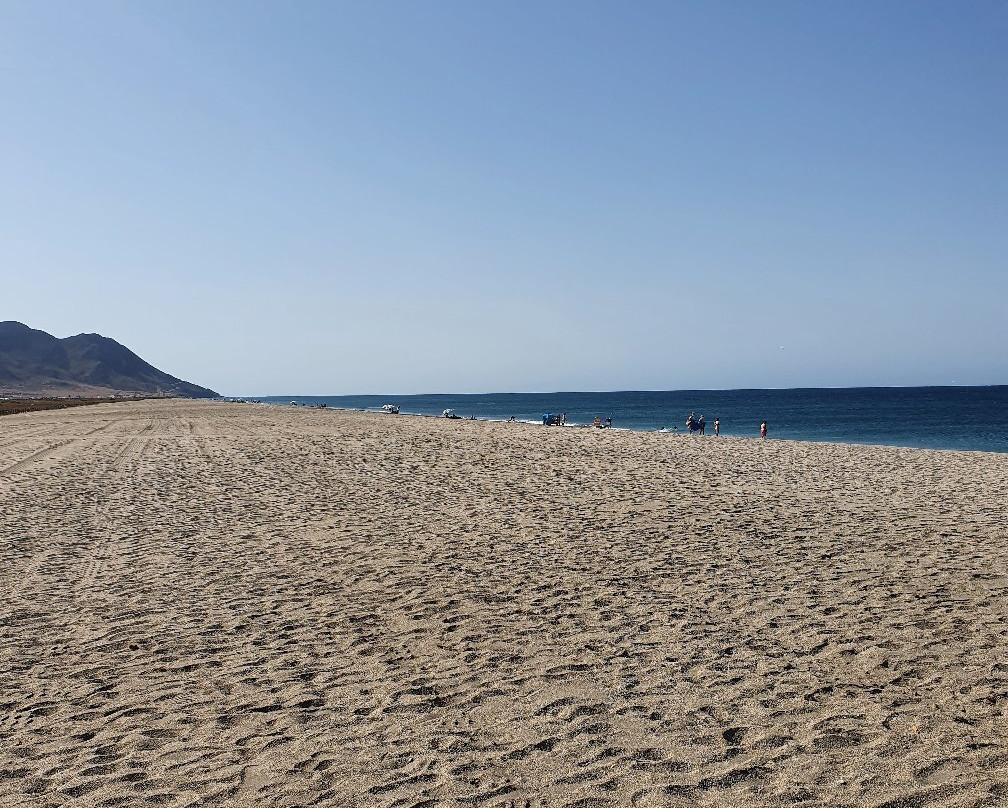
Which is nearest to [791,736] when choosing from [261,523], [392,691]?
[392,691]

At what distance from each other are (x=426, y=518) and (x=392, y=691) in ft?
23.3

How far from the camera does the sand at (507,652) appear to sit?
4355mm

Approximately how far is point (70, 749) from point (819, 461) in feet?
67.4

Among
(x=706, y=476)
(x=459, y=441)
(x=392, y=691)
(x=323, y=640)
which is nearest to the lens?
(x=392, y=691)

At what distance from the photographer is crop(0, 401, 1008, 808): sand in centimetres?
436

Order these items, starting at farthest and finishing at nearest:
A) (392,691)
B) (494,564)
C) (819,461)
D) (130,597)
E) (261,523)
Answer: (819,461) < (261,523) < (494,564) < (130,597) < (392,691)

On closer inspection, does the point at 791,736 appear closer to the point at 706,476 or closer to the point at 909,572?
the point at 909,572

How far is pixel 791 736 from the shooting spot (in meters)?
4.74

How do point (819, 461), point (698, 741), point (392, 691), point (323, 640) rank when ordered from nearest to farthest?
point (698, 741) < point (392, 691) < point (323, 640) < point (819, 461)

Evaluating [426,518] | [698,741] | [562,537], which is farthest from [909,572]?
[426,518]

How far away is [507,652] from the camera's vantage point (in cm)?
638

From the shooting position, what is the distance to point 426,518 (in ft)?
41.5

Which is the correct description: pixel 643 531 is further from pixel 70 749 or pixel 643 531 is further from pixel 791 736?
pixel 70 749

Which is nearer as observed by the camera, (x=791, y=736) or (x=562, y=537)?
(x=791, y=736)
